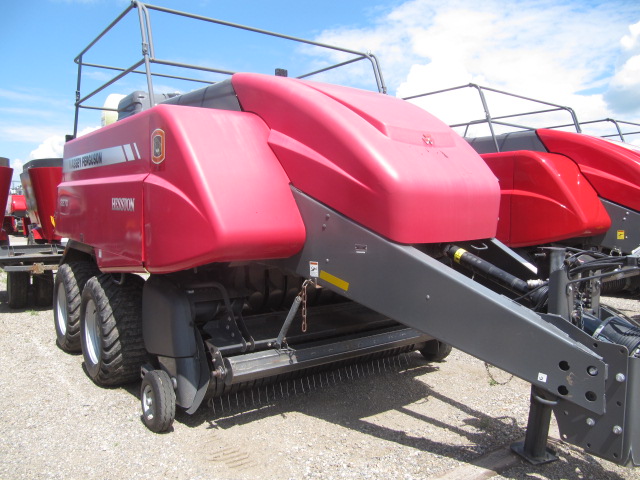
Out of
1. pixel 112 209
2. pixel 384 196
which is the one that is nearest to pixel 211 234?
pixel 384 196

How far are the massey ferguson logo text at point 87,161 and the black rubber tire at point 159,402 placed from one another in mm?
1660

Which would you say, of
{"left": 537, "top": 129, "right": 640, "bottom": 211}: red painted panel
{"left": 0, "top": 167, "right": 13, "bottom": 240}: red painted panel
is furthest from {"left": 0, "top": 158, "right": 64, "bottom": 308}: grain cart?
{"left": 537, "top": 129, "right": 640, "bottom": 211}: red painted panel

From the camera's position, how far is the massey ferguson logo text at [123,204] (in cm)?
344

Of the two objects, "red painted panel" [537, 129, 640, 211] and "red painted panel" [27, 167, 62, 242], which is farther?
"red painted panel" [27, 167, 62, 242]

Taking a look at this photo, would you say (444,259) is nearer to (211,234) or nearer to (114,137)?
(211,234)

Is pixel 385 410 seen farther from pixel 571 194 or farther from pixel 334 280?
pixel 571 194

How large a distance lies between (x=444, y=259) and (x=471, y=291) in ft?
2.21

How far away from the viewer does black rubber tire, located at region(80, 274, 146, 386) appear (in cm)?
388

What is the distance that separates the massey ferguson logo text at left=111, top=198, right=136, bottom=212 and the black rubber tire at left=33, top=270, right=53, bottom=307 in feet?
12.7

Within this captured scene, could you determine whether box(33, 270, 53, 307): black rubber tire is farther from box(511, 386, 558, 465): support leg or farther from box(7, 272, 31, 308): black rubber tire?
box(511, 386, 558, 465): support leg

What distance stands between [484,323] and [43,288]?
241 inches

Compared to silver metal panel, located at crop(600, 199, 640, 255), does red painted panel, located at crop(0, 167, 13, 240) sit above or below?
above

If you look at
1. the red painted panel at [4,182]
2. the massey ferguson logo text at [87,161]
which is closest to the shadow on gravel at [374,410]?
the massey ferguson logo text at [87,161]

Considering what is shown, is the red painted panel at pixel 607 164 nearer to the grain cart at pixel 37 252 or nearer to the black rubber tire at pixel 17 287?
the grain cart at pixel 37 252
